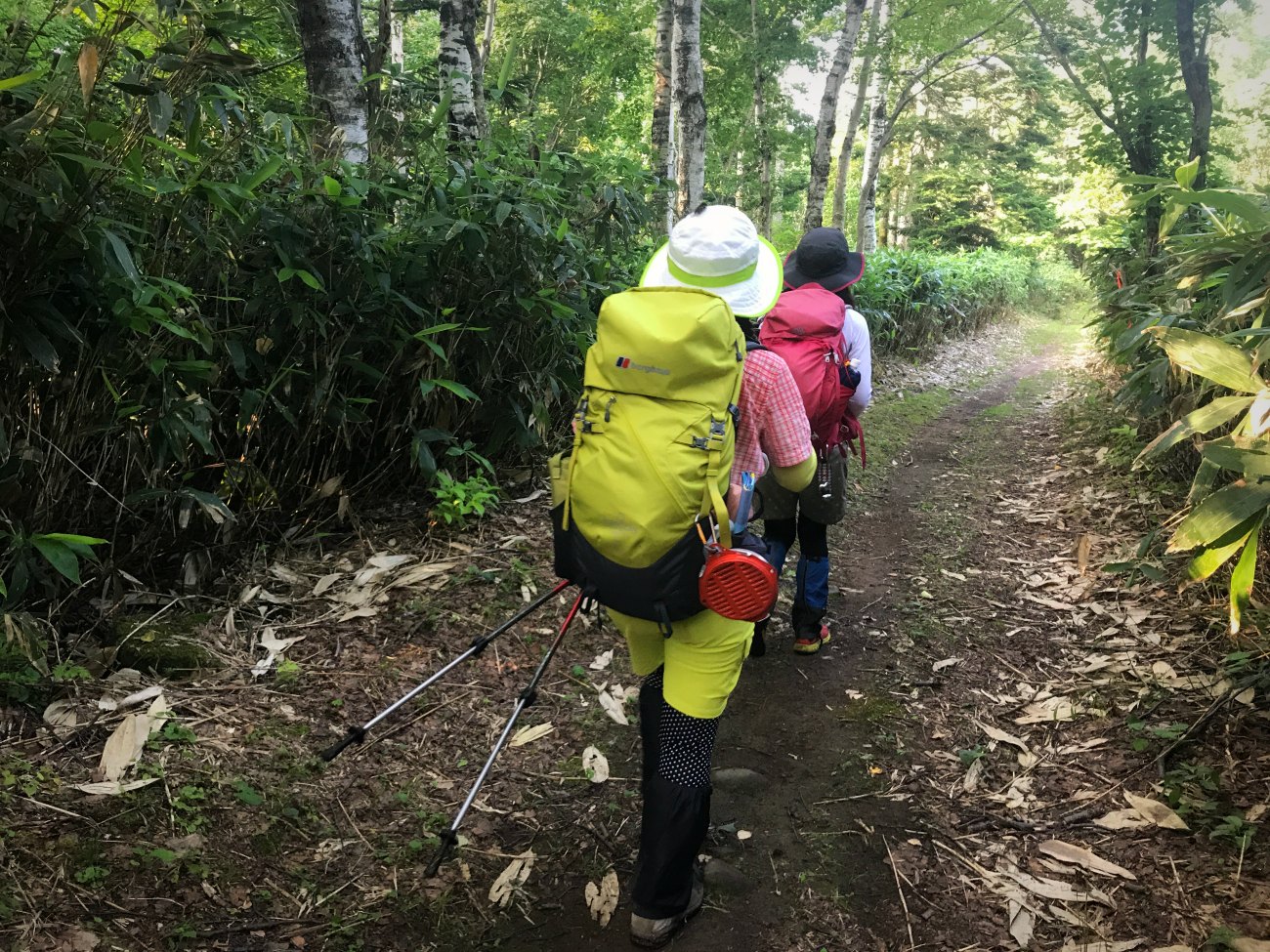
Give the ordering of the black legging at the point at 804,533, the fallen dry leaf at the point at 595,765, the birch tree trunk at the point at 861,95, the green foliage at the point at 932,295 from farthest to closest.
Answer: the birch tree trunk at the point at 861,95, the green foliage at the point at 932,295, the black legging at the point at 804,533, the fallen dry leaf at the point at 595,765

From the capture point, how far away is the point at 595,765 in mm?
3352

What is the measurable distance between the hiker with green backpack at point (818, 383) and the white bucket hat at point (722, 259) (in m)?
0.93

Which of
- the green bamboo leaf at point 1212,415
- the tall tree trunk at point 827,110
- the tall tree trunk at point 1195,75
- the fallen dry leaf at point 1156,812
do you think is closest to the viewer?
the green bamboo leaf at point 1212,415

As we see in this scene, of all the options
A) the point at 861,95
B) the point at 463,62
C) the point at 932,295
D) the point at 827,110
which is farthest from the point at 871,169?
the point at 463,62

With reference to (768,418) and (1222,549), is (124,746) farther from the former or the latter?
(1222,549)

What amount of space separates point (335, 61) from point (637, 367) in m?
3.99

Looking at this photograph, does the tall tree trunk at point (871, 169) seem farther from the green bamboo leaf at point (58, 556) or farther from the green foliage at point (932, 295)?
the green bamboo leaf at point (58, 556)

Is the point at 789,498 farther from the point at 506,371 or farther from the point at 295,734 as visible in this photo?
the point at 295,734

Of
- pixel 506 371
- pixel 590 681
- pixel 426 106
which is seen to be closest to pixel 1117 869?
pixel 590 681

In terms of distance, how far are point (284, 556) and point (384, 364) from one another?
1.13m

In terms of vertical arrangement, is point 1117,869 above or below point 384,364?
below

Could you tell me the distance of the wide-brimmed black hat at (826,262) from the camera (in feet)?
12.6

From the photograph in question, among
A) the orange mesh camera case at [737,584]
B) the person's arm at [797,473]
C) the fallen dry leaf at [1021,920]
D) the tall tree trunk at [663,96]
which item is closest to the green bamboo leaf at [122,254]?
the orange mesh camera case at [737,584]

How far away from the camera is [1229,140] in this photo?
26.4 feet
